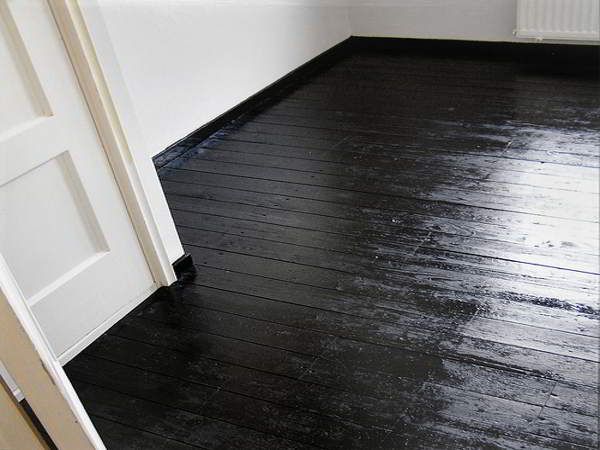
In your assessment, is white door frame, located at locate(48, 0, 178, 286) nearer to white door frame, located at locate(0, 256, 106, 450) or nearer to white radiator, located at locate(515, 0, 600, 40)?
white door frame, located at locate(0, 256, 106, 450)

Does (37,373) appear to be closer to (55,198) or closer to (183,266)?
(55,198)

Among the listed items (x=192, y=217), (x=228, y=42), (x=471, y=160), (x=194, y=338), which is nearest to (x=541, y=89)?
(x=471, y=160)

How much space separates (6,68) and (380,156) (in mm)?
1516

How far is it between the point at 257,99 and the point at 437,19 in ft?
3.47

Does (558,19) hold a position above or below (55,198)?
below

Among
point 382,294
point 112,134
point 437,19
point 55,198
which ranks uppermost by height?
point 112,134

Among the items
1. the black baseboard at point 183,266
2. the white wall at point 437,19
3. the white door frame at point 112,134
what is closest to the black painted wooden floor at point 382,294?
the black baseboard at point 183,266

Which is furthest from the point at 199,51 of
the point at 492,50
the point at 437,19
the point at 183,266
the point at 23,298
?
the point at 23,298

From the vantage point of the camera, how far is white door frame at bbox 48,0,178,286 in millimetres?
1887

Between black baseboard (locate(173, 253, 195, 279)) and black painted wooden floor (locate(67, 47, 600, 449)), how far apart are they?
0.10 feet

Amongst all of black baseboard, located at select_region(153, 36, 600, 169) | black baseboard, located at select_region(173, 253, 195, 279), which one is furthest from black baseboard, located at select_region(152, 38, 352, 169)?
black baseboard, located at select_region(173, 253, 195, 279)

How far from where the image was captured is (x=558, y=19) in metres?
3.30

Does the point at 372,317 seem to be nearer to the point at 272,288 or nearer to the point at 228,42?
the point at 272,288

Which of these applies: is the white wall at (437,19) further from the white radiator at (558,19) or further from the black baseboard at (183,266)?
the black baseboard at (183,266)
